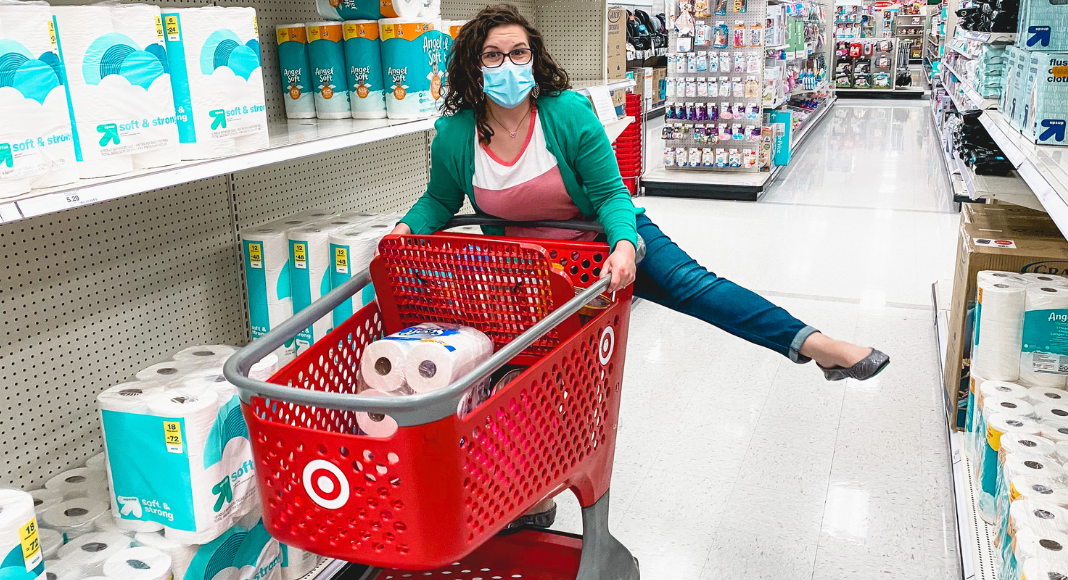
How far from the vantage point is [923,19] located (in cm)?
1881

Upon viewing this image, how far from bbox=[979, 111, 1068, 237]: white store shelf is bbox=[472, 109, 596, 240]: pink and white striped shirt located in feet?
3.91

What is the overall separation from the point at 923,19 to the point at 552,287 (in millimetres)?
19857

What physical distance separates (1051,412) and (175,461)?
2171mm

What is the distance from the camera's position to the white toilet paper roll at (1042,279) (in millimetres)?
2549

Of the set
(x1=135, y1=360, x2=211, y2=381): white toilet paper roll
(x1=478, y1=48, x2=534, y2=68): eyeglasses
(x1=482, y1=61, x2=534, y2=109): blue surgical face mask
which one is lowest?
(x1=135, y1=360, x2=211, y2=381): white toilet paper roll

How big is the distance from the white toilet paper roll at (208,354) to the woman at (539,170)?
21.2 inches

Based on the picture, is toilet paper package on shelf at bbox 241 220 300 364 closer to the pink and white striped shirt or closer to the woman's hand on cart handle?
the pink and white striped shirt

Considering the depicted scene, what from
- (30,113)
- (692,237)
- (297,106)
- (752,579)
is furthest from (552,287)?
(692,237)

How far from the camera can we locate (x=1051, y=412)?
7.47 ft

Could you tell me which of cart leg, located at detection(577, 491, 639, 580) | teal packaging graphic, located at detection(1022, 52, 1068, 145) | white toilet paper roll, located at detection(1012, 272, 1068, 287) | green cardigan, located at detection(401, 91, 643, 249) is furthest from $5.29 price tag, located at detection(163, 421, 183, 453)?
teal packaging graphic, located at detection(1022, 52, 1068, 145)

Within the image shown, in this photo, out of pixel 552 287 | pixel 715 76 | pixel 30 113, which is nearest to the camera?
pixel 30 113

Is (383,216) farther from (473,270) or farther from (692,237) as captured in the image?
(692,237)

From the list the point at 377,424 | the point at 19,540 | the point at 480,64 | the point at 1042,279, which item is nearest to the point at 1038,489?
the point at 1042,279

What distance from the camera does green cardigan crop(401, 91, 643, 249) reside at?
7.40 ft
